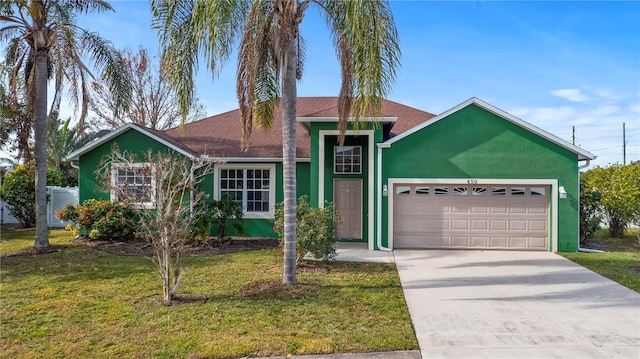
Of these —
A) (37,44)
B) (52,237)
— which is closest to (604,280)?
(37,44)

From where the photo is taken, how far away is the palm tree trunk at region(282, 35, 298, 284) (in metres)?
7.49

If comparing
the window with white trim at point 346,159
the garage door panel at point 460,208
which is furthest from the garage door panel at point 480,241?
the window with white trim at point 346,159

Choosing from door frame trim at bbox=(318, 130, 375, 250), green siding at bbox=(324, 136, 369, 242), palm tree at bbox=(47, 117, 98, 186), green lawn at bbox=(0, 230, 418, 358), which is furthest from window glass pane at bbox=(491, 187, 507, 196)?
palm tree at bbox=(47, 117, 98, 186)

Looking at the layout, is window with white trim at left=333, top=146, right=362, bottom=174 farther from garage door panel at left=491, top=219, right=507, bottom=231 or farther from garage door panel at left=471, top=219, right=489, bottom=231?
garage door panel at left=491, top=219, right=507, bottom=231

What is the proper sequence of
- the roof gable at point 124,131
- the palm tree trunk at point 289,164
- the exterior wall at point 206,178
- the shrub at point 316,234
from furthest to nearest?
the exterior wall at point 206,178, the roof gable at point 124,131, the shrub at point 316,234, the palm tree trunk at point 289,164

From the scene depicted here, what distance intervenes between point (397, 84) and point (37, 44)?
10116 mm

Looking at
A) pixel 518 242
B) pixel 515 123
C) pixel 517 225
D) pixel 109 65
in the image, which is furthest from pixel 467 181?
pixel 109 65

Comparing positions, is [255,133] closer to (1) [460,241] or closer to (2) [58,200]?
(1) [460,241]

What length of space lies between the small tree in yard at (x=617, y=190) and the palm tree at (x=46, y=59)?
640 inches

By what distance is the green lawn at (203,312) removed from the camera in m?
4.87

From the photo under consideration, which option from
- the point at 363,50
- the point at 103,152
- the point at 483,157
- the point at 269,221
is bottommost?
the point at 269,221

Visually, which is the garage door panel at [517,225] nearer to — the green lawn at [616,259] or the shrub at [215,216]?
the green lawn at [616,259]

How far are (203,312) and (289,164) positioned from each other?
302cm

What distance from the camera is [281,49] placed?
24.6 ft
